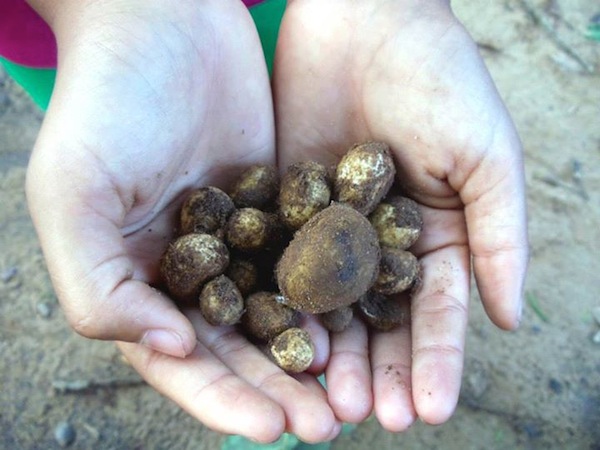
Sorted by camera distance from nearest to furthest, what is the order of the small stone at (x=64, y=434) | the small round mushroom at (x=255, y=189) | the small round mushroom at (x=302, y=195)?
the small round mushroom at (x=302, y=195)
the small round mushroom at (x=255, y=189)
the small stone at (x=64, y=434)

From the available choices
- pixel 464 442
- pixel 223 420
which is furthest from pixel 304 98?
pixel 464 442

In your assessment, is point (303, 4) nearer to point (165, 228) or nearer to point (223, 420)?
point (165, 228)

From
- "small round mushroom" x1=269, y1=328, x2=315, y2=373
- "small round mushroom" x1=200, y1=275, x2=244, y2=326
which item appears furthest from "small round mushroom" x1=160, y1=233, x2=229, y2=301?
"small round mushroom" x1=269, y1=328, x2=315, y2=373

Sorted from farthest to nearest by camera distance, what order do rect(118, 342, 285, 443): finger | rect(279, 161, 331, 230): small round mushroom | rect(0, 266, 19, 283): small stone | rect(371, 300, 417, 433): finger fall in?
rect(0, 266, 19, 283): small stone, rect(279, 161, 331, 230): small round mushroom, rect(371, 300, 417, 433): finger, rect(118, 342, 285, 443): finger

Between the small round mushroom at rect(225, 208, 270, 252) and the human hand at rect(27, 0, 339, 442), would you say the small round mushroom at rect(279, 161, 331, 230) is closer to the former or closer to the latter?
the small round mushroom at rect(225, 208, 270, 252)

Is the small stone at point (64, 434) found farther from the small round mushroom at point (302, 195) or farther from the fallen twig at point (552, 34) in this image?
the fallen twig at point (552, 34)

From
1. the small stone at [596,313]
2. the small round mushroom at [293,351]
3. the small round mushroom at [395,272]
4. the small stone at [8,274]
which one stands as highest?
the small round mushroom at [395,272]

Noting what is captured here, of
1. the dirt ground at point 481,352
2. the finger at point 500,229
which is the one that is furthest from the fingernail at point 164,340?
the dirt ground at point 481,352
